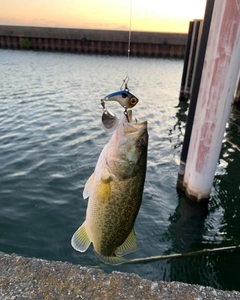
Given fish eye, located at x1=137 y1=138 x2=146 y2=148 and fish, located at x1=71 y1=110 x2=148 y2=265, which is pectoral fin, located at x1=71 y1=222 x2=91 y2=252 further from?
fish eye, located at x1=137 y1=138 x2=146 y2=148

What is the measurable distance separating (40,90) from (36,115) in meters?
6.70

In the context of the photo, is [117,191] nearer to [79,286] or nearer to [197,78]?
[79,286]

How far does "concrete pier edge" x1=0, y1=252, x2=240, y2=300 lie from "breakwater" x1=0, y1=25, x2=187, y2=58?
58.9 meters

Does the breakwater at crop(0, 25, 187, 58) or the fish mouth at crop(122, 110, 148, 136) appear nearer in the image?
the fish mouth at crop(122, 110, 148, 136)

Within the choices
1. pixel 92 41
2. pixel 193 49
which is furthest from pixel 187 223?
pixel 92 41

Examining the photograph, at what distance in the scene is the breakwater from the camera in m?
57.6

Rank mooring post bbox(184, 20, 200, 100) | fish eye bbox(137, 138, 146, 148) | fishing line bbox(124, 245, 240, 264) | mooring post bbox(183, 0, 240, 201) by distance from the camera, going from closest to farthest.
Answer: fish eye bbox(137, 138, 146, 148) → mooring post bbox(183, 0, 240, 201) → fishing line bbox(124, 245, 240, 264) → mooring post bbox(184, 20, 200, 100)

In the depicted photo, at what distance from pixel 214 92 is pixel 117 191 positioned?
363cm

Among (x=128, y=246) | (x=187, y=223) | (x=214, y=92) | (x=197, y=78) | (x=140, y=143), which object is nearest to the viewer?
(x=140, y=143)

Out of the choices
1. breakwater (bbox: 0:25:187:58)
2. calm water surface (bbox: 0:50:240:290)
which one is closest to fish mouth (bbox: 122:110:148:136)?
calm water surface (bbox: 0:50:240:290)

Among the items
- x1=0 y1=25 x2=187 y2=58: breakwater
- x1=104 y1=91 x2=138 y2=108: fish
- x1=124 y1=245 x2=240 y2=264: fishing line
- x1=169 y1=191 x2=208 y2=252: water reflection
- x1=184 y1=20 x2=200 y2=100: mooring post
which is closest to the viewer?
x1=104 y1=91 x2=138 y2=108: fish

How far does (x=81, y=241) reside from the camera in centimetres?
247

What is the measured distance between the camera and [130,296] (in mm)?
2531

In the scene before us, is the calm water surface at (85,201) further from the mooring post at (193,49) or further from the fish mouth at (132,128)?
the mooring post at (193,49)
